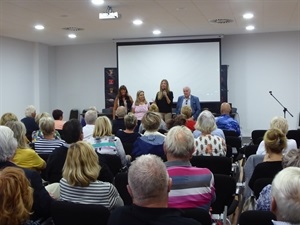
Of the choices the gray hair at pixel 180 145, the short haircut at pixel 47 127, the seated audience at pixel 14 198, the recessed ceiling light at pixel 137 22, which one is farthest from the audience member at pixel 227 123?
the seated audience at pixel 14 198

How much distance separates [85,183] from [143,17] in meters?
6.84

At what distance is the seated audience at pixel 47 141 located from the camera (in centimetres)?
506

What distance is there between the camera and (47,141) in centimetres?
510

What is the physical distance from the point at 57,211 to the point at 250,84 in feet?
36.0

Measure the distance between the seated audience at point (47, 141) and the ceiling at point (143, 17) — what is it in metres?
3.11

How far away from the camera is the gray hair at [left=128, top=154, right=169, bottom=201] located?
191 cm

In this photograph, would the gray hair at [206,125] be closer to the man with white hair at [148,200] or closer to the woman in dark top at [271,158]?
the woman in dark top at [271,158]

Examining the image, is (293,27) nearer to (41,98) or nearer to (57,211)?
(41,98)

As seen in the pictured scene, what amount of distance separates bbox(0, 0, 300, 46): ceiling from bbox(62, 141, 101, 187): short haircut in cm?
510

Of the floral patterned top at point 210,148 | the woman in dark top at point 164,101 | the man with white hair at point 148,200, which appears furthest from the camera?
the woman in dark top at point 164,101

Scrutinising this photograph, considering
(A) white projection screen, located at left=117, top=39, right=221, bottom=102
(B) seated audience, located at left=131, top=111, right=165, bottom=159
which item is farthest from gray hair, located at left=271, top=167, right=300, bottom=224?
(A) white projection screen, located at left=117, top=39, right=221, bottom=102

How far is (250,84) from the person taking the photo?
12.7 meters

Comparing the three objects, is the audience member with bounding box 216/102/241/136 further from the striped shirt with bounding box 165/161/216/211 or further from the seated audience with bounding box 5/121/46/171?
the striped shirt with bounding box 165/161/216/211

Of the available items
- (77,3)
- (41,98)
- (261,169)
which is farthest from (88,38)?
(261,169)
